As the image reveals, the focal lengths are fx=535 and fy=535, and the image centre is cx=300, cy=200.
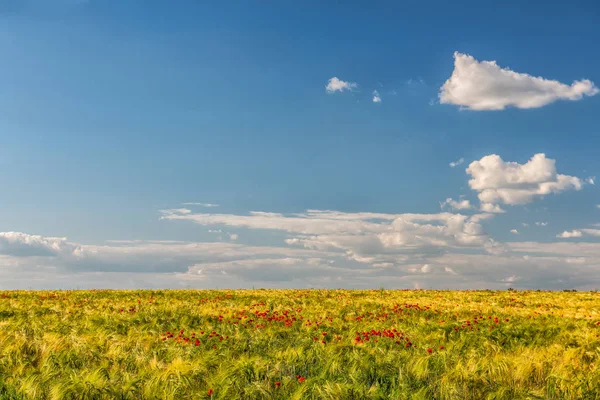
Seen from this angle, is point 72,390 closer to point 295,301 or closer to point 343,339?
point 343,339

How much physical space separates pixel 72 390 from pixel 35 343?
461 cm

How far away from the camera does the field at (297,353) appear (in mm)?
7934

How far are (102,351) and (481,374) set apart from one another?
748cm

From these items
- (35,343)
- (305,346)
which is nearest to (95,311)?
(35,343)

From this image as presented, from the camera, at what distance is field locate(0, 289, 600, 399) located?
7.93 metres

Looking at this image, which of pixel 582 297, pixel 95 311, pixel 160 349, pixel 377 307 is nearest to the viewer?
pixel 160 349

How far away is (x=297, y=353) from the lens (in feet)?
33.6

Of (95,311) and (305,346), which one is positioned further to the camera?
(95,311)

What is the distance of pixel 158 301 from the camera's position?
22.3 m

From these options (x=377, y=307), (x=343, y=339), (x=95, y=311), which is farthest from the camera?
(x=377, y=307)

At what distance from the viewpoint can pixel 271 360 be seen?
963 cm

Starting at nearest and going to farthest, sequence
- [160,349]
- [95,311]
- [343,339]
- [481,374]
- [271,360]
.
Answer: [481,374], [271,360], [160,349], [343,339], [95,311]

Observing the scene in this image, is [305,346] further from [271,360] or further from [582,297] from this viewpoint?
[582,297]

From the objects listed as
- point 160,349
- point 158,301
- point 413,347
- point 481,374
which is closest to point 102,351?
point 160,349
